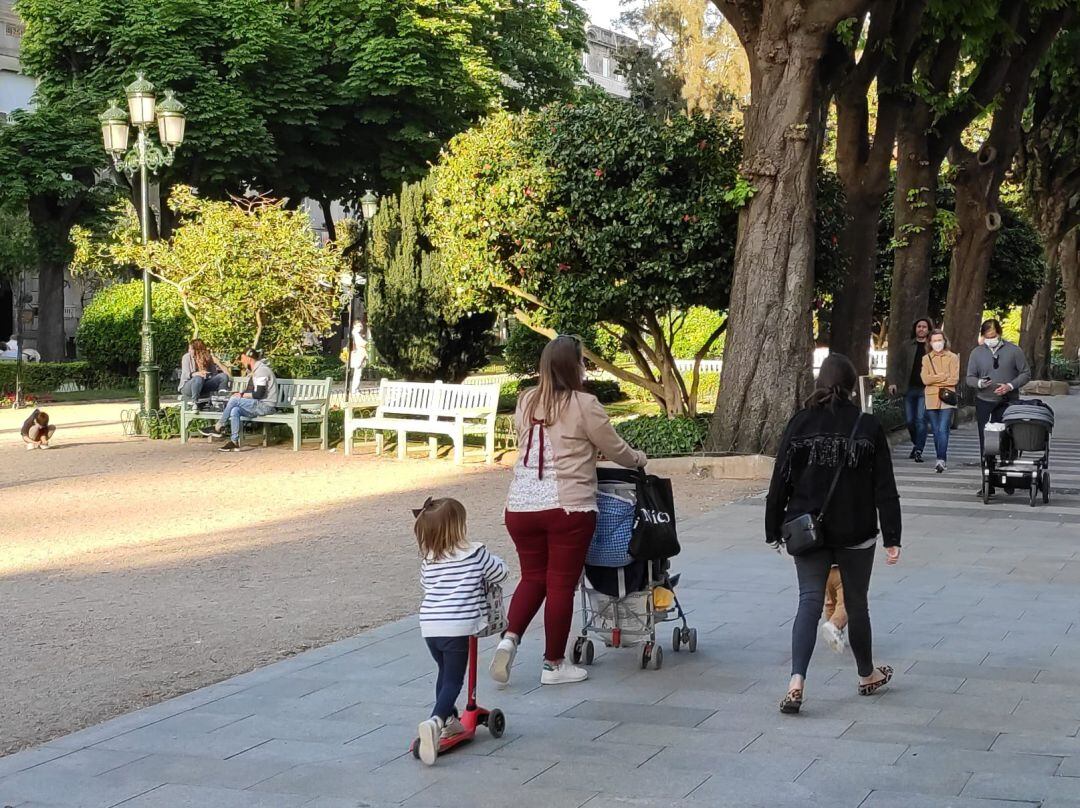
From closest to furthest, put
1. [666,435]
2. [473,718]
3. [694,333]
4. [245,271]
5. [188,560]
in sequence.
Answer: [473,718]
[188,560]
[666,435]
[245,271]
[694,333]

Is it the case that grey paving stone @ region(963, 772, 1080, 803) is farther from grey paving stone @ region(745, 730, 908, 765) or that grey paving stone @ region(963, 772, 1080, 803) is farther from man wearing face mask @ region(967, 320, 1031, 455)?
man wearing face mask @ region(967, 320, 1031, 455)

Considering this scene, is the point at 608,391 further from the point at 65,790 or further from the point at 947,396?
the point at 65,790

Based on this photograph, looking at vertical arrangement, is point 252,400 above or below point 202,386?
below

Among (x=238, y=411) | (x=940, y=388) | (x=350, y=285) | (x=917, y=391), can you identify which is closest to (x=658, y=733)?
(x=940, y=388)

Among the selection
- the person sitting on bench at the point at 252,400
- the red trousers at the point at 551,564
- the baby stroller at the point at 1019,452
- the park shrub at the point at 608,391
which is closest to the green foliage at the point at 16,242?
the park shrub at the point at 608,391

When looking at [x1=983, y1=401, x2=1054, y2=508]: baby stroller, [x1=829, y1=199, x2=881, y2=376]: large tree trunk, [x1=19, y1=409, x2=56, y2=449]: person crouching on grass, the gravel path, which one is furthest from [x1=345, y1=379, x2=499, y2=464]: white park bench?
[x1=983, y1=401, x2=1054, y2=508]: baby stroller

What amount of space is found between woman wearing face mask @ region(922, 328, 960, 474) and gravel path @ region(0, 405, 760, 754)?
8.84 feet

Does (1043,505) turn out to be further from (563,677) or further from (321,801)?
(321,801)

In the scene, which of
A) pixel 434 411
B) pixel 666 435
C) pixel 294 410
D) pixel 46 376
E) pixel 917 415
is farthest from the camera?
pixel 46 376

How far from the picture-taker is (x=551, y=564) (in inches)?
262

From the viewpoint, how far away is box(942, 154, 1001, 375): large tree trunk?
2420 centimetres

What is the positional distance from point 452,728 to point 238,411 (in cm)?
1374

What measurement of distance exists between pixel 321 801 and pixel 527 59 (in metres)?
37.7

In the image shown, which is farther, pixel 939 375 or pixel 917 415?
pixel 917 415
